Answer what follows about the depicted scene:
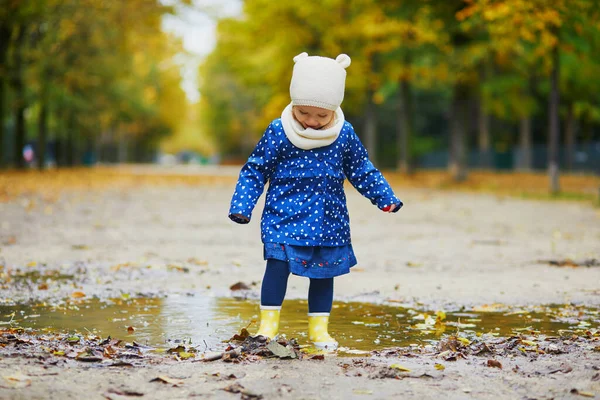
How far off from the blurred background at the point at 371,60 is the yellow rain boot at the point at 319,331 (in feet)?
52.6

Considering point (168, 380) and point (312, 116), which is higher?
point (312, 116)

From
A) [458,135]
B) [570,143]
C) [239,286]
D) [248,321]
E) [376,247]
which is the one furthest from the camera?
[570,143]

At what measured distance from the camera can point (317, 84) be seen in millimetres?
5098

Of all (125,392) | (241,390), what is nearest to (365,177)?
(241,390)

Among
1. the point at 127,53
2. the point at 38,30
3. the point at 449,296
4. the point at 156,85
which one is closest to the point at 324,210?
the point at 449,296

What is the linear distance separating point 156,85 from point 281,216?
54.8 metres

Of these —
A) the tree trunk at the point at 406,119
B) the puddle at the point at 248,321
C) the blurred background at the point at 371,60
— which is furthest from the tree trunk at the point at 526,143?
the puddle at the point at 248,321

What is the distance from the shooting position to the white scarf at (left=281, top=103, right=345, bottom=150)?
5.07m

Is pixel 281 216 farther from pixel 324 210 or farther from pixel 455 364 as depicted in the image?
pixel 455 364

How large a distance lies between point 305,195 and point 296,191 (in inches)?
2.4

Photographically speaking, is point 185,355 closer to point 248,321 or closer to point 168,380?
point 168,380

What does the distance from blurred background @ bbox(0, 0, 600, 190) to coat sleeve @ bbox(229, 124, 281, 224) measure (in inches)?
627

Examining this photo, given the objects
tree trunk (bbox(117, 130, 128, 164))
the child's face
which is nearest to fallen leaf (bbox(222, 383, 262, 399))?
the child's face

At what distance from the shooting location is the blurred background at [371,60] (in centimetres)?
2320
